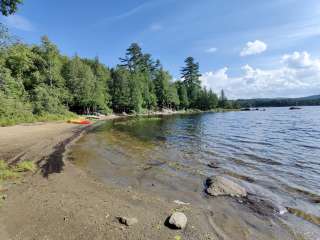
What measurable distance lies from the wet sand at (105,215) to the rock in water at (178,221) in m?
0.16

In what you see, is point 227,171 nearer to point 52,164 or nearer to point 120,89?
point 52,164

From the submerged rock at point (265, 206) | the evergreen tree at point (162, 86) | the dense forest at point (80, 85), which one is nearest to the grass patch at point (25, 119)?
the dense forest at point (80, 85)

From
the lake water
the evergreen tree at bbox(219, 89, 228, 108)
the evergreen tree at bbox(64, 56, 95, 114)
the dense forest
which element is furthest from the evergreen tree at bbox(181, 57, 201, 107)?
the lake water

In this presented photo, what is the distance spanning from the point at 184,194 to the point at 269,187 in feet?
12.9

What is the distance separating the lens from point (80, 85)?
176ft

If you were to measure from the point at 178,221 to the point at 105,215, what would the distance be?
6.79ft

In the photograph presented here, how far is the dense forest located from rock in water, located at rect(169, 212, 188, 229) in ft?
42.0

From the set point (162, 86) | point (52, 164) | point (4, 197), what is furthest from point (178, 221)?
point (162, 86)

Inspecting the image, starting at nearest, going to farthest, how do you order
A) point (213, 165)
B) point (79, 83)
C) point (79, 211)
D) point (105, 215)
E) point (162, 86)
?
point (105, 215)
point (79, 211)
point (213, 165)
point (79, 83)
point (162, 86)

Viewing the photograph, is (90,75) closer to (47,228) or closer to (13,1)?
(13,1)

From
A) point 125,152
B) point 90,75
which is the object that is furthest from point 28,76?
point 125,152

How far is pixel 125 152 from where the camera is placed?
15695 millimetres

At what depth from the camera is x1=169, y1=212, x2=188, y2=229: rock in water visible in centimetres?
559

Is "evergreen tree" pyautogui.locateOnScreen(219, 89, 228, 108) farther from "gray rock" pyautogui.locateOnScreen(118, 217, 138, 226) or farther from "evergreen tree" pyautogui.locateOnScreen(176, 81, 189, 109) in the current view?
"gray rock" pyautogui.locateOnScreen(118, 217, 138, 226)
